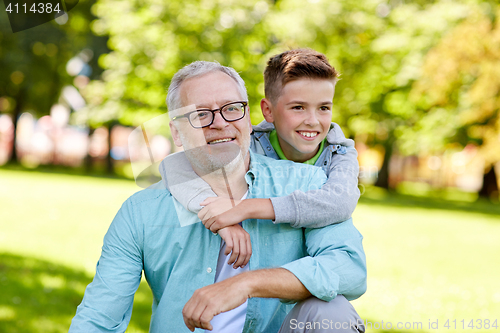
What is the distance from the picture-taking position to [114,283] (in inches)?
80.0

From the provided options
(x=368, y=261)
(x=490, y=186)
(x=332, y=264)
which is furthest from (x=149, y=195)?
(x=490, y=186)

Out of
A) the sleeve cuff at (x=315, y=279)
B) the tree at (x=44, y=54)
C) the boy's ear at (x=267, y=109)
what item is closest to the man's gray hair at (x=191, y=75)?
the boy's ear at (x=267, y=109)

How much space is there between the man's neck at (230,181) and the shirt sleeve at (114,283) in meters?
0.41

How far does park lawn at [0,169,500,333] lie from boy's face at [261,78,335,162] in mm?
1161

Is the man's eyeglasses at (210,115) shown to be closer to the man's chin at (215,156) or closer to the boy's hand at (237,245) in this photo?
the man's chin at (215,156)

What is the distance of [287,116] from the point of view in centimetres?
289

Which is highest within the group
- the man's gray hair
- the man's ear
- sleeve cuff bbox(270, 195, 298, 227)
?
the man's gray hair

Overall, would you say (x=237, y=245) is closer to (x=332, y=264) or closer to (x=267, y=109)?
(x=332, y=264)

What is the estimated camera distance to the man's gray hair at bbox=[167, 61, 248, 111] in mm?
2324

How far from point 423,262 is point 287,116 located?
20.9 ft

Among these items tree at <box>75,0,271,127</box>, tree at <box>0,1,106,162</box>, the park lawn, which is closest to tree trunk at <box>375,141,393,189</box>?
the park lawn

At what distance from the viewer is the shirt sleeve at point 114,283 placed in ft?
6.55

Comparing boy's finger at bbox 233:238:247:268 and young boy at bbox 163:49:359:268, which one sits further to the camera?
young boy at bbox 163:49:359:268

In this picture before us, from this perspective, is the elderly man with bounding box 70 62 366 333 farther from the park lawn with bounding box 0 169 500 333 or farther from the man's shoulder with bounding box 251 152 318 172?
the park lawn with bounding box 0 169 500 333
